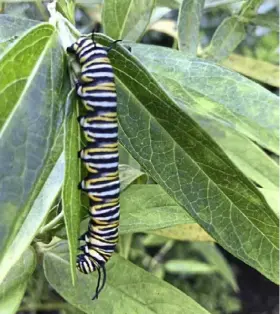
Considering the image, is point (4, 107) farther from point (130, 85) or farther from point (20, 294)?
point (20, 294)

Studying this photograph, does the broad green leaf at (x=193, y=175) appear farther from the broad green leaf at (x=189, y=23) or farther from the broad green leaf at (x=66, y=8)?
the broad green leaf at (x=189, y=23)

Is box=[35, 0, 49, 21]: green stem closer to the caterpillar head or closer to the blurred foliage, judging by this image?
the blurred foliage

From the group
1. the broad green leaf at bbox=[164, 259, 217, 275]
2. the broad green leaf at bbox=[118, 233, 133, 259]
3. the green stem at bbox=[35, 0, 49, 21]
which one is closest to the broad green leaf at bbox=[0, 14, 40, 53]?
the green stem at bbox=[35, 0, 49, 21]

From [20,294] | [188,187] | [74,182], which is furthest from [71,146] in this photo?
[20,294]

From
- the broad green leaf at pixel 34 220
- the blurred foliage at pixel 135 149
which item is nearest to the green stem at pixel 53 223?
the blurred foliage at pixel 135 149

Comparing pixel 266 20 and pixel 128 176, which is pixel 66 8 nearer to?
pixel 128 176

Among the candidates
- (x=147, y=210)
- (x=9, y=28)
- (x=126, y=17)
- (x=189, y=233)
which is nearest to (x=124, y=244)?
(x=189, y=233)
